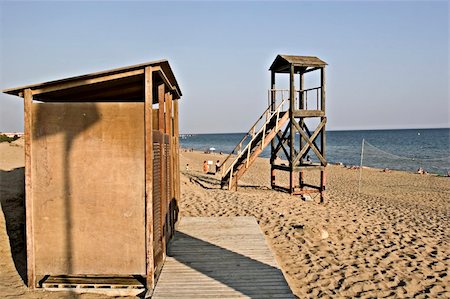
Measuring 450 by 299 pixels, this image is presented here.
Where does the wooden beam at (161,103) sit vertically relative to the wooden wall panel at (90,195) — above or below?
above

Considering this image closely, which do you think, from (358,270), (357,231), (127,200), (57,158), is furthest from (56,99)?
(357,231)

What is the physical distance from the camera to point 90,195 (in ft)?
16.8

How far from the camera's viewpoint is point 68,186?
511 cm

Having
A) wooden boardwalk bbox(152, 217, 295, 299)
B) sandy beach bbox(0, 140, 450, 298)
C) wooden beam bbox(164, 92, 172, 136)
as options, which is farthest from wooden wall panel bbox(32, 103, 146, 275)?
wooden beam bbox(164, 92, 172, 136)

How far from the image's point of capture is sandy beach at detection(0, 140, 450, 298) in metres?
5.70

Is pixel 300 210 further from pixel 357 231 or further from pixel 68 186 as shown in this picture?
pixel 68 186

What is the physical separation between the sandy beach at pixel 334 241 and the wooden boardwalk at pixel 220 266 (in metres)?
0.46

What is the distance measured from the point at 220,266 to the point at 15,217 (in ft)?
13.5

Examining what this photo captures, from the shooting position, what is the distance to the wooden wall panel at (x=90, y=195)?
5090 millimetres

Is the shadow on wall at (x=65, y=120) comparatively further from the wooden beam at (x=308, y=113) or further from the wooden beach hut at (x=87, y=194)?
the wooden beam at (x=308, y=113)

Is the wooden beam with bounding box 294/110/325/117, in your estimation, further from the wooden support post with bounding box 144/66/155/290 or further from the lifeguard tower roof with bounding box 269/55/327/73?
the wooden support post with bounding box 144/66/155/290

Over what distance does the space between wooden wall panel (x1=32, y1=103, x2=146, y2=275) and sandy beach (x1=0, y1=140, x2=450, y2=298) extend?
557 mm

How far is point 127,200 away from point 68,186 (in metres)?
0.79

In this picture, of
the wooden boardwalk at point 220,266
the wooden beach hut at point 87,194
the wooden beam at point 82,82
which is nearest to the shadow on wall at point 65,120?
the wooden beach hut at point 87,194
